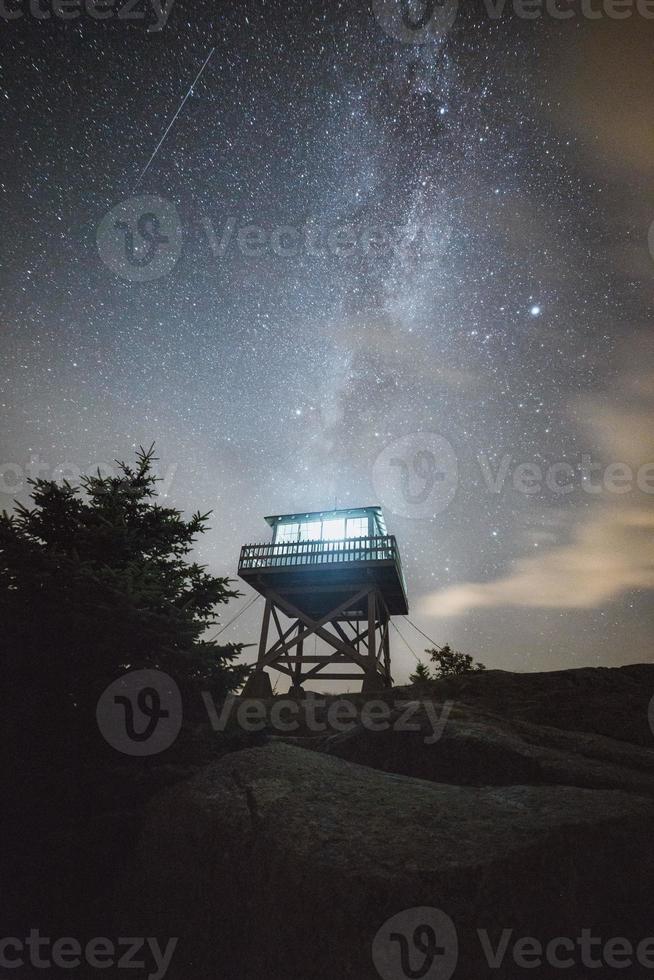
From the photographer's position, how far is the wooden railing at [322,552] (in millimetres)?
16844

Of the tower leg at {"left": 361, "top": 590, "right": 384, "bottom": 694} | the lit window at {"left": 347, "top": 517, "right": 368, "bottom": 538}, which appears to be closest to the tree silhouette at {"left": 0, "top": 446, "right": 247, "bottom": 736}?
the tower leg at {"left": 361, "top": 590, "right": 384, "bottom": 694}

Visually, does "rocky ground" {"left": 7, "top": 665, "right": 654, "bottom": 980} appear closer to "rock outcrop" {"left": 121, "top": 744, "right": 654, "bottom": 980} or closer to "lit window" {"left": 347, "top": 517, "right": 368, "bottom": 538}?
"rock outcrop" {"left": 121, "top": 744, "right": 654, "bottom": 980}

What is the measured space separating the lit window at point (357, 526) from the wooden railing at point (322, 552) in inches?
85.4

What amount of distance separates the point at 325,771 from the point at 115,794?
258 centimetres

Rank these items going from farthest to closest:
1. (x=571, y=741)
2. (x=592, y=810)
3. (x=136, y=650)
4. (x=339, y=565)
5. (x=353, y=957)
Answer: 1. (x=339, y=565)
2. (x=571, y=741)
3. (x=136, y=650)
4. (x=592, y=810)
5. (x=353, y=957)

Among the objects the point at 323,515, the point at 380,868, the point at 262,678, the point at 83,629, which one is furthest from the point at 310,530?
the point at 380,868

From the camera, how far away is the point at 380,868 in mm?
3844

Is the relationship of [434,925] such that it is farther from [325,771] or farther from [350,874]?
[325,771]

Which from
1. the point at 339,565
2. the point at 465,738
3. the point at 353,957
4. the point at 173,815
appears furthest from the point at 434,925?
the point at 339,565

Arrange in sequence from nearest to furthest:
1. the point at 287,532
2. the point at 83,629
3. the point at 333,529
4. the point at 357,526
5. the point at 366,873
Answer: the point at 366,873 → the point at 83,629 → the point at 357,526 → the point at 333,529 → the point at 287,532

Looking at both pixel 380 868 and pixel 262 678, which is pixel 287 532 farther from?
pixel 380 868

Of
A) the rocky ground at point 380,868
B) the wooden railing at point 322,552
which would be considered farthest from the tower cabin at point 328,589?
the rocky ground at point 380,868

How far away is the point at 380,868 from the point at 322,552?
1356 centimetres

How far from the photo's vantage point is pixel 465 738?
6863 mm
